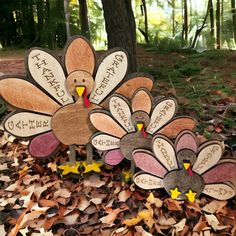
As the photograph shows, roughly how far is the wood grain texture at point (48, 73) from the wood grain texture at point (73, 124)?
0.07 meters

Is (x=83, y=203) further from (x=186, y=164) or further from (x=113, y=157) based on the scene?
(x=186, y=164)

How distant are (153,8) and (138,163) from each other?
51.2 feet

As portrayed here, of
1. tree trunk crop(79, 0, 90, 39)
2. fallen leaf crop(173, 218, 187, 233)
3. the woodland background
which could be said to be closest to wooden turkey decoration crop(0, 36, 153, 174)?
the woodland background

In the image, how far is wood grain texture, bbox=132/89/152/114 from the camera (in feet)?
7.69

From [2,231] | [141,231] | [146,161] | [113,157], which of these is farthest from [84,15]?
[141,231]

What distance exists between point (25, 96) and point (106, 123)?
0.56 m

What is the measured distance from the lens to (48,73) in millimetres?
2324

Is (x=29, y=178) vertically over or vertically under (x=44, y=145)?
under

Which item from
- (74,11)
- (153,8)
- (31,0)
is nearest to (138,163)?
(31,0)

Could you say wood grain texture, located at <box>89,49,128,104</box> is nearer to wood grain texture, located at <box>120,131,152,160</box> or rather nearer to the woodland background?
wood grain texture, located at <box>120,131,152,160</box>

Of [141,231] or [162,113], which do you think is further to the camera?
[162,113]

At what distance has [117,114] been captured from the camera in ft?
7.75

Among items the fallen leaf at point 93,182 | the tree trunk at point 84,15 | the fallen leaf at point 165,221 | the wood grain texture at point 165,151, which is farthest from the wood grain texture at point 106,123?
the tree trunk at point 84,15

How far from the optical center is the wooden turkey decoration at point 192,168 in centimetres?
222
